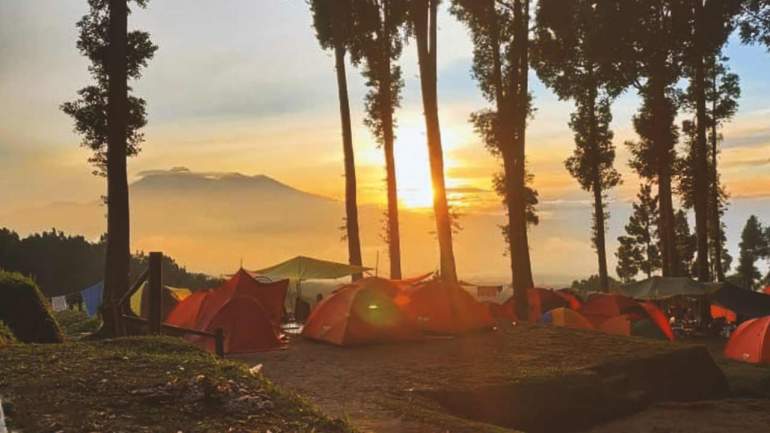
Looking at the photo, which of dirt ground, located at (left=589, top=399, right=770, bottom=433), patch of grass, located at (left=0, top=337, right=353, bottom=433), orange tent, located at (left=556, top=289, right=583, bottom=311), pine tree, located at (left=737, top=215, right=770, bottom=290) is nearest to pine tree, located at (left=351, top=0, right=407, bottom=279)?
orange tent, located at (left=556, top=289, right=583, bottom=311)

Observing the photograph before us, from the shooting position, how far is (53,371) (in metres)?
8.03

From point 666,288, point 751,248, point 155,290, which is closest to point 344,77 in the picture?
point 666,288

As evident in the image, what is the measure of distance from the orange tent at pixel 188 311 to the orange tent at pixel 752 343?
15.7 m

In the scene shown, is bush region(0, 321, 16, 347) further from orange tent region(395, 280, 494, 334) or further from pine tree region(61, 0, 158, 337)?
orange tent region(395, 280, 494, 334)

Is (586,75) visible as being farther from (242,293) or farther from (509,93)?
(242,293)

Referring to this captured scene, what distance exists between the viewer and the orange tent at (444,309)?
2042 cm

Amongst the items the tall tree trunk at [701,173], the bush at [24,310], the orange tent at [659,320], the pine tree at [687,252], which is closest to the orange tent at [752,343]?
the orange tent at [659,320]

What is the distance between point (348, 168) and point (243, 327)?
13.1 metres

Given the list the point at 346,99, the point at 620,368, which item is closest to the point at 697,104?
the point at 346,99

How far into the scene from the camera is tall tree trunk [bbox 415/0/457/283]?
2186 centimetres

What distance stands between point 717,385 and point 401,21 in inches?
716

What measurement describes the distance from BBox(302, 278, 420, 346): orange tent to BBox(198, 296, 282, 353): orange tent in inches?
59.2

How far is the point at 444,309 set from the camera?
67.8 ft

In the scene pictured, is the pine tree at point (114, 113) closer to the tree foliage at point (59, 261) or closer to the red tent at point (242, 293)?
the red tent at point (242, 293)
